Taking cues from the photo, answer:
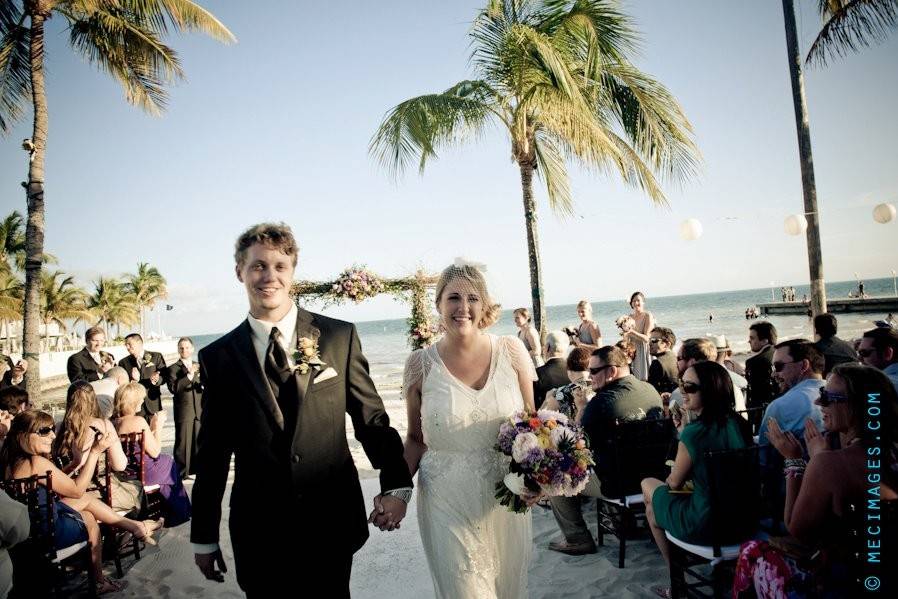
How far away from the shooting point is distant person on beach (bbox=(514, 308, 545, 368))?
898 cm

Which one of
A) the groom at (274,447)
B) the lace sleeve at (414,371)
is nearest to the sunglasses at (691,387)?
the lace sleeve at (414,371)

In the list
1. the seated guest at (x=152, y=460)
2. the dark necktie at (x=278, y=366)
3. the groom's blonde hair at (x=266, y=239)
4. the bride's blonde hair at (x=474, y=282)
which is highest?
the groom's blonde hair at (x=266, y=239)

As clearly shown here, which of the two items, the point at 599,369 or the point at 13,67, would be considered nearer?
the point at 599,369

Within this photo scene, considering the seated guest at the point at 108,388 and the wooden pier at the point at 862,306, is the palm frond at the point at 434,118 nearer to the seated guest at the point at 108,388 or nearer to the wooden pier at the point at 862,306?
the seated guest at the point at 108,388

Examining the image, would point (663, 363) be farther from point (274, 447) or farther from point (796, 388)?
point (274, 447)

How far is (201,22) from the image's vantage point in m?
10.7

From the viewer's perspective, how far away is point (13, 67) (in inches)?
400

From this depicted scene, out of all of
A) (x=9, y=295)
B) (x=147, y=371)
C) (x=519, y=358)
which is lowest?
(x=147, y=371)

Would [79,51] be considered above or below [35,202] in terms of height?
above

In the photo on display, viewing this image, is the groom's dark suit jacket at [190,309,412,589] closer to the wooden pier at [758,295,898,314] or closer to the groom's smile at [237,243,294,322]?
the groom's smile at [237,243,294,322]

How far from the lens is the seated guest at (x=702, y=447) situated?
3.01 m

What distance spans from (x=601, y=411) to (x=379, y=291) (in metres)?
9.59

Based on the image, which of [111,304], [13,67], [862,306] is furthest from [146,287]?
[862,306]

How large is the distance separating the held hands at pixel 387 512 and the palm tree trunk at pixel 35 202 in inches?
388
